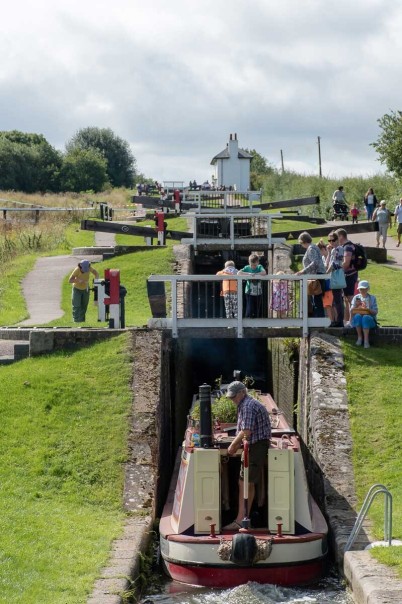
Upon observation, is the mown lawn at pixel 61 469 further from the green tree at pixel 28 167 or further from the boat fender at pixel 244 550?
the green tree at pixel 28 167

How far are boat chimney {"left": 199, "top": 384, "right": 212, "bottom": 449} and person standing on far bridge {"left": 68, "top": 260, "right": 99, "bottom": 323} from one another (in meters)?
7.68

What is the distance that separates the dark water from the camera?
11.7m

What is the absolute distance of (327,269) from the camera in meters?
19.1

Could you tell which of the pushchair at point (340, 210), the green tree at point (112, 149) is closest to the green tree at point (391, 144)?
the pushchair at point (340, 210)

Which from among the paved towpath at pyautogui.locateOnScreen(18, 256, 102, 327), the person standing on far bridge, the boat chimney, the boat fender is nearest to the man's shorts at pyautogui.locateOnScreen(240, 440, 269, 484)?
the boat chimney

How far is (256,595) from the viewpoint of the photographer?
1180 centimetres

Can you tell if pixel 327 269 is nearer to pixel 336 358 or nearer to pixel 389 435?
pixel 336 358

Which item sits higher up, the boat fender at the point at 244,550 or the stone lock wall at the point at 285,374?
the stone lock wall at the point at 285,374

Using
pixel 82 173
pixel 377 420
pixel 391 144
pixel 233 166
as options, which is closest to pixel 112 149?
pixel 82 173

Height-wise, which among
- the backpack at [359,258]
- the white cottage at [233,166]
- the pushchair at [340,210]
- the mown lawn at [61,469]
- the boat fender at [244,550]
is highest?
the white cottage at [233,166]

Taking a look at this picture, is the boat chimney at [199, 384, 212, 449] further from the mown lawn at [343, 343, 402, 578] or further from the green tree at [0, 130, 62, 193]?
the green tree at [0, 130, 62, 193]

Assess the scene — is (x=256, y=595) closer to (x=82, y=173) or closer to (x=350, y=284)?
(x=350, y=284)

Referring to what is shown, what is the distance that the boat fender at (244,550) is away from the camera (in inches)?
476

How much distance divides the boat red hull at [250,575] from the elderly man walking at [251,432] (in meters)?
0.81
